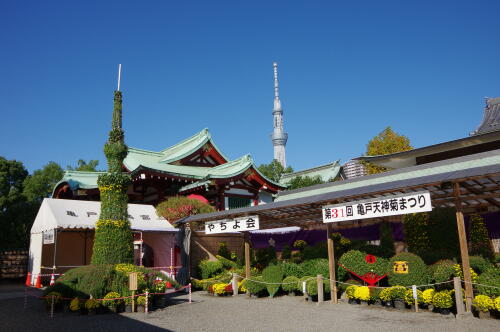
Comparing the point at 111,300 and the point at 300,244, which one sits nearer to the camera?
the point at 111,300

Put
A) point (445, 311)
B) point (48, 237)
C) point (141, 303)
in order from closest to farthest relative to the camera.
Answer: point (445, 311), point (141, 303), point (48, 237)

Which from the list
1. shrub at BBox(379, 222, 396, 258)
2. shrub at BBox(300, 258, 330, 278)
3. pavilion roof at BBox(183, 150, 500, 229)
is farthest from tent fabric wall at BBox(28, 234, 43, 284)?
shrub at BBox(379, 222, 396, 258)

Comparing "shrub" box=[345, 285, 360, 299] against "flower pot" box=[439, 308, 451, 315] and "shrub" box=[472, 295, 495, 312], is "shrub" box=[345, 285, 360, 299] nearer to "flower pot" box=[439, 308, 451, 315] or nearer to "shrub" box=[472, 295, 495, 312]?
"flower pot" box=[439, 308, 451, 315]

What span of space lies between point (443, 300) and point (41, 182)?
Answer: 34.7m

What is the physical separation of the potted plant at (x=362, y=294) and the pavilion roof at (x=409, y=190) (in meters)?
3.04

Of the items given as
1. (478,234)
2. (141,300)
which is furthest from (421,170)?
(141,300)

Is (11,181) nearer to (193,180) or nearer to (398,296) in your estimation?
(193,180)

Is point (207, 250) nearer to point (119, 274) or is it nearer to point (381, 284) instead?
point (119, 274)

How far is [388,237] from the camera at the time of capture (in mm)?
20188

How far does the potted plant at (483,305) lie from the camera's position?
9.92 metres

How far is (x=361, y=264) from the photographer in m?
14.0

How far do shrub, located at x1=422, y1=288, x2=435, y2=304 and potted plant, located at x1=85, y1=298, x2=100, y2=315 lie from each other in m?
10.1

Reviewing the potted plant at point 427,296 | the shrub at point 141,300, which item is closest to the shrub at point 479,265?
the potted plant at point 427,296

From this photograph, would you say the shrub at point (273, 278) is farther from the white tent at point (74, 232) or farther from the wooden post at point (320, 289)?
the white tent at point (74, 232)
